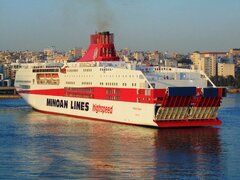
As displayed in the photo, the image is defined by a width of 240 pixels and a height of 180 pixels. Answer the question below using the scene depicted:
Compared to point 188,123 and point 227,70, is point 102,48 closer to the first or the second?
point 188,123

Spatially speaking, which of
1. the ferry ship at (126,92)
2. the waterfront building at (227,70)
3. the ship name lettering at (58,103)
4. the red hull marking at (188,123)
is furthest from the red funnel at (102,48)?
the waterfront building at (227,70)

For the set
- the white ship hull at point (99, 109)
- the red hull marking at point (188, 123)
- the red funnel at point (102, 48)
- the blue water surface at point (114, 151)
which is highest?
the red funnel at point (102, 48)

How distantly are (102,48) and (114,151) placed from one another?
1233cm

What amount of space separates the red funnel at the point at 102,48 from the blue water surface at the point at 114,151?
465cm

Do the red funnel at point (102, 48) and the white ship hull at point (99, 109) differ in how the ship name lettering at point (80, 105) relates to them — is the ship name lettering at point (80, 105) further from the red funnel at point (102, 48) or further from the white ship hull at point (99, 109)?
the red funnel at point (102, 48)

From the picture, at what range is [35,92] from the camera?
3192 cm

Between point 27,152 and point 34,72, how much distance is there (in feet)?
47.7

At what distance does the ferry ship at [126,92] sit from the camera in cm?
2292

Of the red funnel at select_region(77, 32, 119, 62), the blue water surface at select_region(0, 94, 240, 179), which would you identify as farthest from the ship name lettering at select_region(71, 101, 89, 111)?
the red funnel at select_region(77, 32, 119, 62)

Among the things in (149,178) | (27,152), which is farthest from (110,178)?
(27,152)

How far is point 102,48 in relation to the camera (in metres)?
30.0

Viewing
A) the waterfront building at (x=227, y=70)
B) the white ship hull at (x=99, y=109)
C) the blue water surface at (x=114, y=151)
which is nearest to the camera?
the blue water surface at (x=114, y=151)

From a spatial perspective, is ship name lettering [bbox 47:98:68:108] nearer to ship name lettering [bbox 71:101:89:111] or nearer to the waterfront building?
ship name lettering [bbox 71:101:89:111]

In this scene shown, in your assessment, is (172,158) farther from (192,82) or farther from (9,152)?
(192,82)
